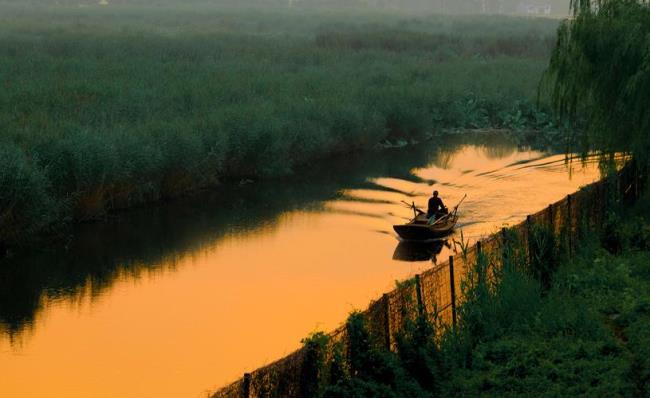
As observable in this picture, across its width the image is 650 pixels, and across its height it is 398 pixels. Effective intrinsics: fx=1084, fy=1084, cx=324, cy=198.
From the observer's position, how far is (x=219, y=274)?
25.9 meters

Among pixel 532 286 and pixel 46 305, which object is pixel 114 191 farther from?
pixel 532 286

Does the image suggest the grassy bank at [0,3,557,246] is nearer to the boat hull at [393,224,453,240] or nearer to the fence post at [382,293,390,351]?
the boat hull at [393,224,453,240]

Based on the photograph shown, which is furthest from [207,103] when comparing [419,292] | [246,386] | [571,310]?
[246,386]

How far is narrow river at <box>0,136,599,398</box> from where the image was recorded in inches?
766

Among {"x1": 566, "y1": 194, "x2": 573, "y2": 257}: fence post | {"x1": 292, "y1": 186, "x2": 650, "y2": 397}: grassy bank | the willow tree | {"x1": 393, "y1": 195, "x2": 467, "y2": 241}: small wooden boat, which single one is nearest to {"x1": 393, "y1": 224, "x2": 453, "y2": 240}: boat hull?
{"x1": 393, "y1": 195, "x2": 467, "y2": 241}: small wooden boat

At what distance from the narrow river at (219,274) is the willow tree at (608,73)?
3429mm

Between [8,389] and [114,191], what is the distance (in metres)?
15.4

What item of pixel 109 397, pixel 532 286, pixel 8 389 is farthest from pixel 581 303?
pixel 8 389

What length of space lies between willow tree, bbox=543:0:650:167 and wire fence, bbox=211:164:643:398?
118 centimetres

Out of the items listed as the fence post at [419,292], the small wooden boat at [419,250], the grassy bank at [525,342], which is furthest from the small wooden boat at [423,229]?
the fence post at [419,292]

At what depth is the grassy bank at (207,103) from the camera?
103 ft

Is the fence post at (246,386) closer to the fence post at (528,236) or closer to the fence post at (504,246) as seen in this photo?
the fence post at (504,246)

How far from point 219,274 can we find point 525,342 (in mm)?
11888

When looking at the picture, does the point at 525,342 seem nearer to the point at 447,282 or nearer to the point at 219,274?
the point at 447,282
